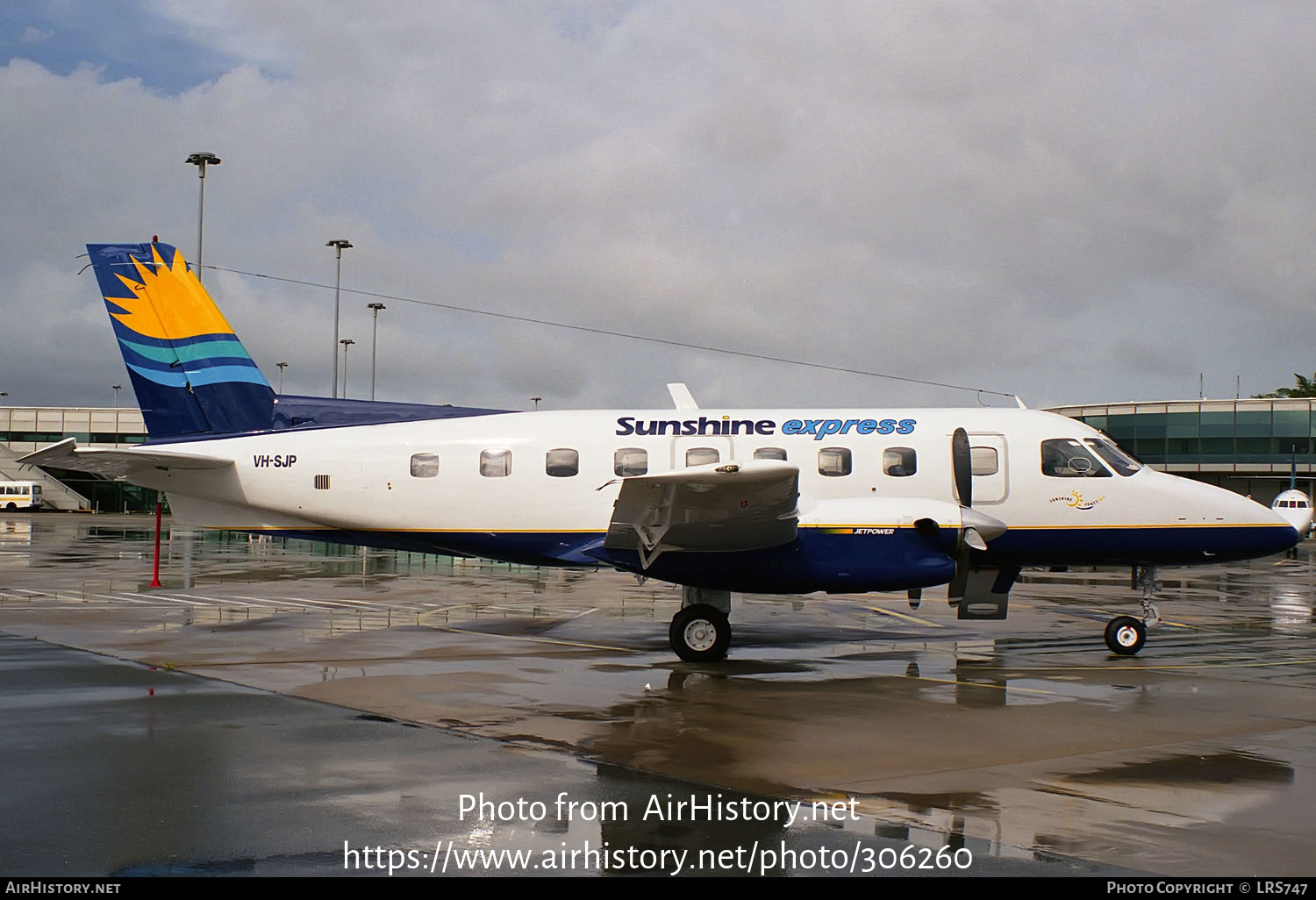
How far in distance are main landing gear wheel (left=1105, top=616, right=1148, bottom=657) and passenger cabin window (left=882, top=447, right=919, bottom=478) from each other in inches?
135

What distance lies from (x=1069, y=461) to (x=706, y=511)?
5391 mm

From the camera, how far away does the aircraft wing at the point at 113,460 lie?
13891mm

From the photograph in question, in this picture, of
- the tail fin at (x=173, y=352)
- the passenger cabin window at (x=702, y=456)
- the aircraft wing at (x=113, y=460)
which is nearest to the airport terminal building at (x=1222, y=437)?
the tail fin at (x=173, y=352)

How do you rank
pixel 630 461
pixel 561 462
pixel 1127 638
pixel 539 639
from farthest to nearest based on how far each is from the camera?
pixel 539 639 → pixel 561 462 → pixel 630 461 → pixel 1127 638

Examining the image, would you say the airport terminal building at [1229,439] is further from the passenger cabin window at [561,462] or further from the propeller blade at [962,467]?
the passenger cabin window at [561,462]

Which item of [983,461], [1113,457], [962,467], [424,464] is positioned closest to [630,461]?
[424,464]

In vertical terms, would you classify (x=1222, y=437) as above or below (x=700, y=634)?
above

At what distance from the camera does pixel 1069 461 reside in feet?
47.8

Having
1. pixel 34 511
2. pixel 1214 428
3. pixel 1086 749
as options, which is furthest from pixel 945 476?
pixel 34 511

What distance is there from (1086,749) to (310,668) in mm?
8600

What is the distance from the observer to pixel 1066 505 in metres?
14.5

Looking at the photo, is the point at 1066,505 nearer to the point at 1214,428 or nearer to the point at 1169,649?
the point at 1169,649

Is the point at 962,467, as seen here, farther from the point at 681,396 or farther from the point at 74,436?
the point at 74,436

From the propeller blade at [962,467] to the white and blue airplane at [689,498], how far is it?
25 mm
